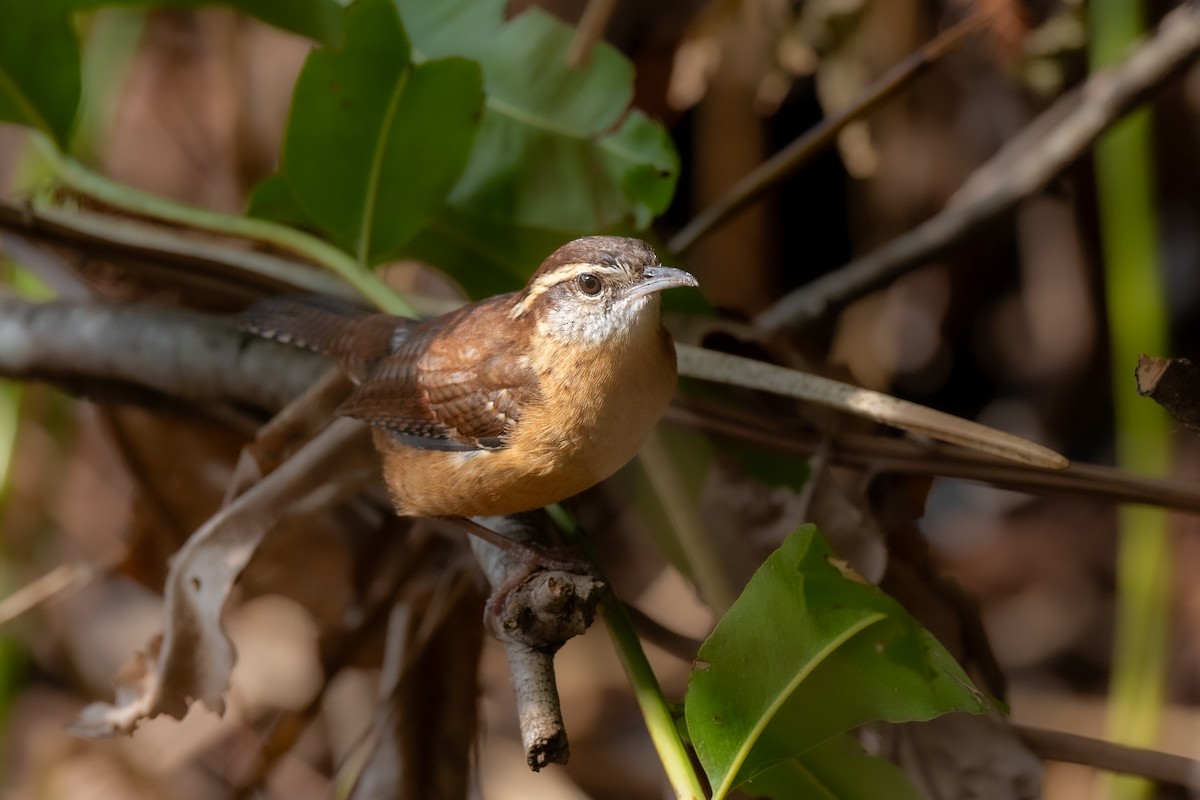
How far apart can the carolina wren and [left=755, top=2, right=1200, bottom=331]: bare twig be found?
68 cm

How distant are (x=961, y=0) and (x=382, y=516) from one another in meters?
2.05

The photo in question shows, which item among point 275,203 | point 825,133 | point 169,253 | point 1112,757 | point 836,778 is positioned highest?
point 825,133

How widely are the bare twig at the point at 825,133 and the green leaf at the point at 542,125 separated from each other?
26cm

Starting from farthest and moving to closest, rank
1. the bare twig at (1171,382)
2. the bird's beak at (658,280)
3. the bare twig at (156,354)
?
1. the bare twig at (156,354)
2. the bird's beak at (658,280)
3. the bare twig at (1171,382)

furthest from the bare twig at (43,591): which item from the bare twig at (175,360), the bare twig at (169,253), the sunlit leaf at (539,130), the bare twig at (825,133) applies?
the bare twig at (825,133)

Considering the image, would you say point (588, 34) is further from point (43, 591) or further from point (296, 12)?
point (43, 591)

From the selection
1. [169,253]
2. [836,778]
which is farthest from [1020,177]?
[169,253]

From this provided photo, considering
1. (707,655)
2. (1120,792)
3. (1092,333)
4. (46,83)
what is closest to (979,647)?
(1120,792)

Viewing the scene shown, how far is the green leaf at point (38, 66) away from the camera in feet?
7.54

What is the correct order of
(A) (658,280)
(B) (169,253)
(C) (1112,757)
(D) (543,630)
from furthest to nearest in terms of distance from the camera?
(B) (169,253)
(C) (1112,757)
(A) (658,280)
(D) (543,630)

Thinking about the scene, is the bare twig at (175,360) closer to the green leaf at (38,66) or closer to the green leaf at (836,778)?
the green leaf at (38,66)

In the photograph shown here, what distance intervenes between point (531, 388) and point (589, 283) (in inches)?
8.1

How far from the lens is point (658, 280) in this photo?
1670 millimetres

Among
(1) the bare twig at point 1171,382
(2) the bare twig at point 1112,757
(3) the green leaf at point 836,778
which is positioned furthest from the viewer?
(2) the bare twig at point 1112,757
